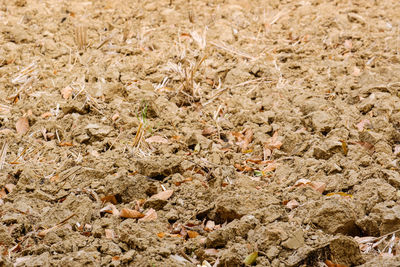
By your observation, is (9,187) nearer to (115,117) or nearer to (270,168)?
(115,117)

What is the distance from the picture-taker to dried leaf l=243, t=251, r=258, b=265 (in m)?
2.06

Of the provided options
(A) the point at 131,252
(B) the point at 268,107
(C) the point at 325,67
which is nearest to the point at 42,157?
(A) the point at 131,252

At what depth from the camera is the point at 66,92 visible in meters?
3.48

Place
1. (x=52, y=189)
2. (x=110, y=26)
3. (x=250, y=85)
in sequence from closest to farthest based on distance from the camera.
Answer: (x=52, y=189), (x=250, y=85), (x=110, y=26)

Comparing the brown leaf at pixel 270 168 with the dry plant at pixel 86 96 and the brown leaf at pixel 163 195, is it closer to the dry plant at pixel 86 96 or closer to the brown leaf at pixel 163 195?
the brown leaf at pixel 163 195

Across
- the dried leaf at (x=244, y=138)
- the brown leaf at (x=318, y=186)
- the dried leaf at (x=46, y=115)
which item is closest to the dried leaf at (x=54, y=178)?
the dried leaf at (x=46, y=115)

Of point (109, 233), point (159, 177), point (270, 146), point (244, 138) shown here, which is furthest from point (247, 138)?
point (109, 233)

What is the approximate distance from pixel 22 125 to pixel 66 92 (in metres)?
0.43

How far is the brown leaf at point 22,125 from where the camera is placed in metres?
3.17

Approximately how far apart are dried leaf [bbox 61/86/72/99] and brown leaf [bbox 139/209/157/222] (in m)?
1.38

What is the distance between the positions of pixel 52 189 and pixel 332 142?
1.63 metres

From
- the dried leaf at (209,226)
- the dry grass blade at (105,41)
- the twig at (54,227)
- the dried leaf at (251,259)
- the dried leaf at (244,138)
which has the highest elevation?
the dry grass blade at (105,41)

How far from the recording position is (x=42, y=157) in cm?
293

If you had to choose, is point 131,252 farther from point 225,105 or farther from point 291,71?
point 291,71
